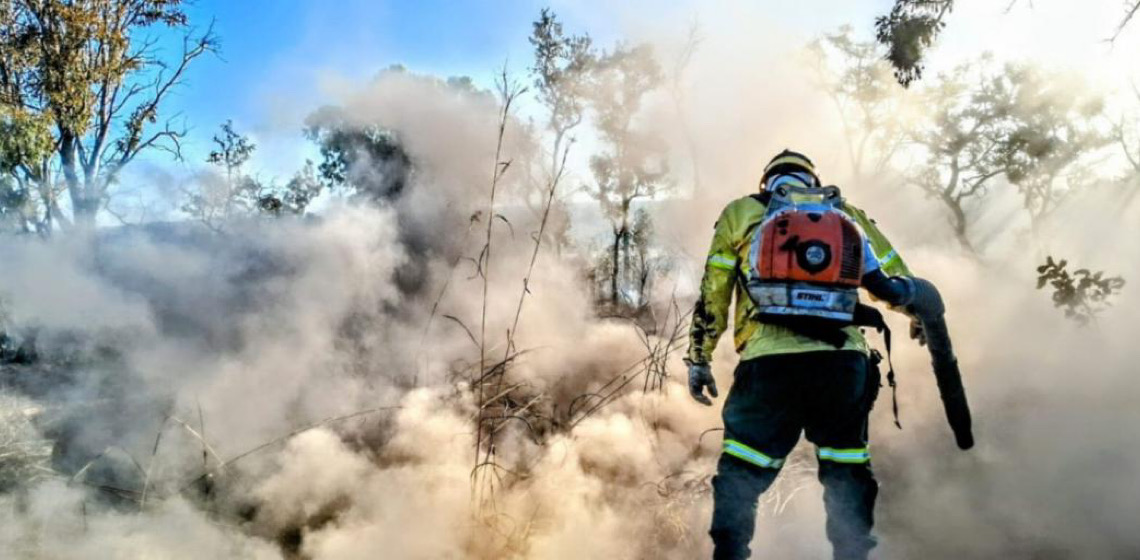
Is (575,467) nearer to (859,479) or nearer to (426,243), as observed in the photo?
(859,479)

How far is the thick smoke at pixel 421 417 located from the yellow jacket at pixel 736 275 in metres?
1.34

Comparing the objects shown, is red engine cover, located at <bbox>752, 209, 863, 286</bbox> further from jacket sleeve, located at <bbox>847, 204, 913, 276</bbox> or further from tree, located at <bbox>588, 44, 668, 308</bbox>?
tree, located at <bbox>588, 44, 668, 308</bbox>

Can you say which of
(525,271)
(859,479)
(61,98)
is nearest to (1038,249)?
(525,271)

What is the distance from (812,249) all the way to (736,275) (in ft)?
1.28

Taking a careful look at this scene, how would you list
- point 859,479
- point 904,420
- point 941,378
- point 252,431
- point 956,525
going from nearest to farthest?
point 859,479 < point 941,378 < point 956,525 < point 252,431 < point 904,420

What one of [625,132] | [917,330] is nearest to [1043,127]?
[625,132]

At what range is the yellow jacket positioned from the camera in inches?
110

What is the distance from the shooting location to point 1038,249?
2133 cm

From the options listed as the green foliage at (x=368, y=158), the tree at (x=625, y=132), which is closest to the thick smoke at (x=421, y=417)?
the green foliage at (x=368, y=158)

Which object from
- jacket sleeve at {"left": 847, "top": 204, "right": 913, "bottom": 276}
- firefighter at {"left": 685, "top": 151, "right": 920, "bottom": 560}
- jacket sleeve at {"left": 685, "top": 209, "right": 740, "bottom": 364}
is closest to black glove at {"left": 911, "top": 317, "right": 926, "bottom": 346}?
jacket sleeve at {"left": 847, "top": 204, "right": 913, "bottom": 276}

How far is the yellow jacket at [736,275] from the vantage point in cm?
279

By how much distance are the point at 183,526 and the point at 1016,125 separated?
2431 cm

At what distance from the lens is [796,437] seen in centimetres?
270

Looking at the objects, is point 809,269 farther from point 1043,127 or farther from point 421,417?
point 1043,127
